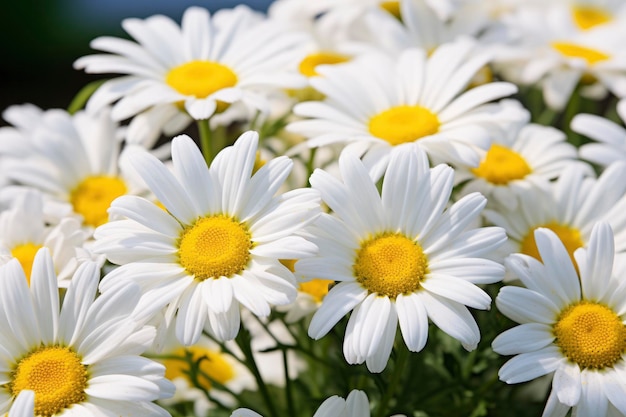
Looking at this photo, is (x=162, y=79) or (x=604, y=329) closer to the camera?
(x=604, y=329)

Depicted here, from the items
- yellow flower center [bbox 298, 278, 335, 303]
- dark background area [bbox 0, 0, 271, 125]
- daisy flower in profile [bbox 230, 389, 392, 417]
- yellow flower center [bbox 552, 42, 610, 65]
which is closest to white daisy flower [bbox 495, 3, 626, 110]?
yellow flower center [bbox 552, 42, 610, 65]

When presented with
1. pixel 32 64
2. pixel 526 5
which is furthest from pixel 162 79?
pixel 32 64

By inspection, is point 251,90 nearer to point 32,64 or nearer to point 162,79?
point 162,79

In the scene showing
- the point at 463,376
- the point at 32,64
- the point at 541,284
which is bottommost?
the point at 32,64

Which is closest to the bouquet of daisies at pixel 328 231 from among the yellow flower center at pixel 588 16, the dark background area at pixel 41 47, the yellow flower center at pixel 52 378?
the yellow flower center at pixel 52 378

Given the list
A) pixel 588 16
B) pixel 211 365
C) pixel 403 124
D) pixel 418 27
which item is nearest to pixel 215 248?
pixel 403 124

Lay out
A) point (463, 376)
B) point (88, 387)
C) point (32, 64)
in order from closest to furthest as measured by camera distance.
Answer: point (88, 387) < point (463, 376) < point (32, 64)

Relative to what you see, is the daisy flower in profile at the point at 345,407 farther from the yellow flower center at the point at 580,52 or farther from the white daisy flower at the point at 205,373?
the yellow flower center at the point at 580,52

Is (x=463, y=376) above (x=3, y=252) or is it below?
below
